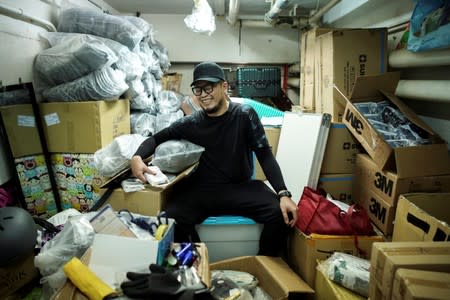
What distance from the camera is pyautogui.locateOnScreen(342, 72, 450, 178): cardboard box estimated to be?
5.69 feet

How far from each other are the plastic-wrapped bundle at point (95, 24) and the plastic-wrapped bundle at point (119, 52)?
8 centimetres

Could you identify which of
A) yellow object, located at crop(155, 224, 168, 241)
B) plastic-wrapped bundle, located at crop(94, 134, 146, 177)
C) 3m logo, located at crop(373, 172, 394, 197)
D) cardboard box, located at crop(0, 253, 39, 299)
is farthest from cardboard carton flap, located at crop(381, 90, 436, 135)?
cardboard box, located at crop(0, 253, 39, 299)

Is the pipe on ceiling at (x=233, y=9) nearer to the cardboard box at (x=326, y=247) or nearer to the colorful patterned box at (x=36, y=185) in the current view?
the colorful patterned box at (x=36, y=185)

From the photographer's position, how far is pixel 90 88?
219 centimetres

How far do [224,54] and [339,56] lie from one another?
2.50m

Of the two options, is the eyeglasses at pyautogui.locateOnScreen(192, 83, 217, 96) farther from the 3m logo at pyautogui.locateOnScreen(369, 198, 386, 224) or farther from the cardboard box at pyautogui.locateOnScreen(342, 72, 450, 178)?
the 3m logo at pyautogui.locateOnScreen(369, 198, 386, 224)

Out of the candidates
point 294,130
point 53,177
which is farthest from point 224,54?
point 53,177

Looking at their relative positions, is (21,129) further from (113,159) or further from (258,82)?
(258,82)

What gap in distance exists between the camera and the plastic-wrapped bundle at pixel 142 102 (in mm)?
2894

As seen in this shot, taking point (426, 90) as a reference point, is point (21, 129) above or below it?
below

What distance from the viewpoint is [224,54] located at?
4637mm

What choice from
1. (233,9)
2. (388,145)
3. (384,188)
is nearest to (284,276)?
(384,188)

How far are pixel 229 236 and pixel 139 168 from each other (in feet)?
2.22

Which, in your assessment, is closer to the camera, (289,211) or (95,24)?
(289,211)
